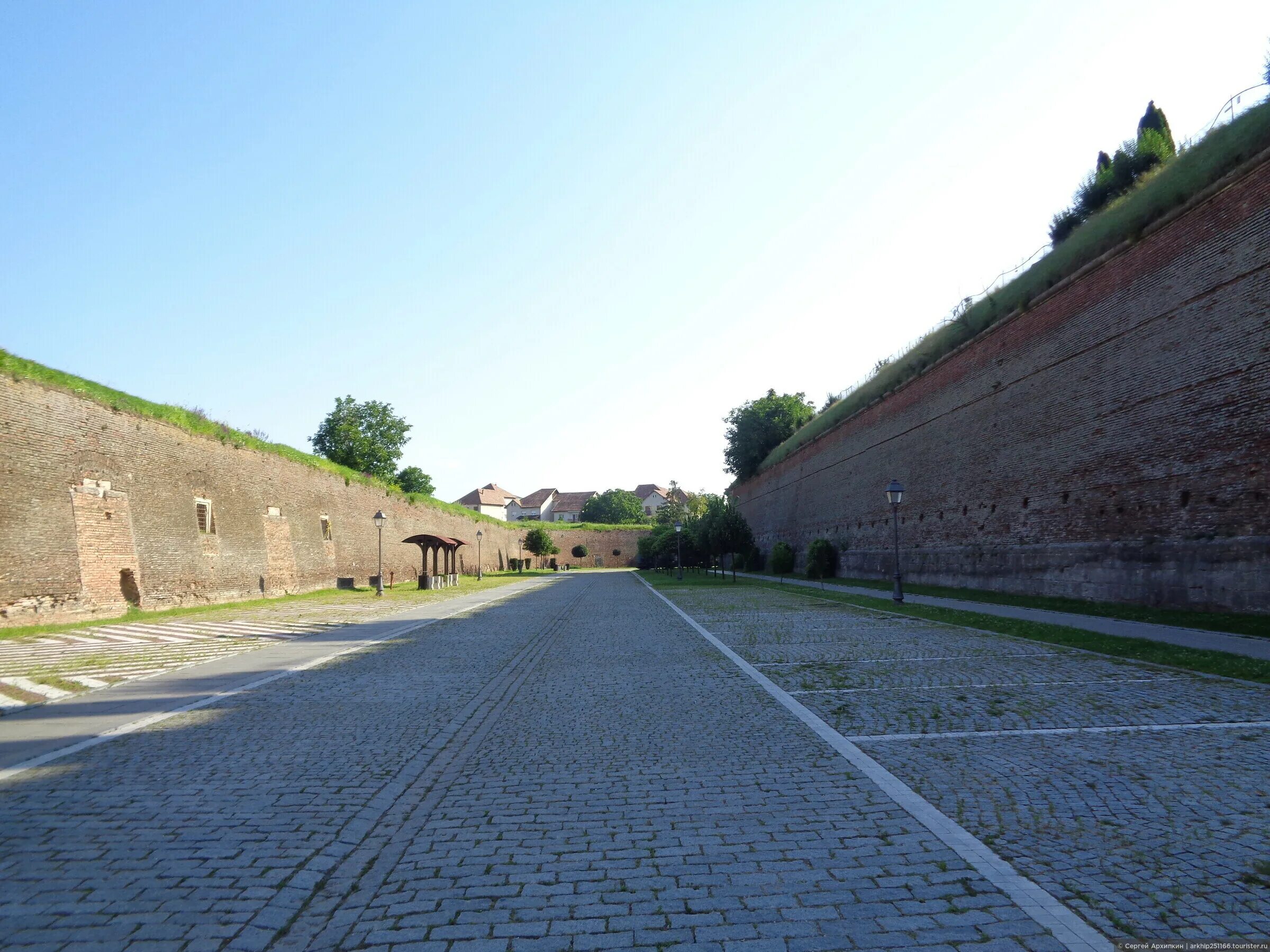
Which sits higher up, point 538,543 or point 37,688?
point 538,543

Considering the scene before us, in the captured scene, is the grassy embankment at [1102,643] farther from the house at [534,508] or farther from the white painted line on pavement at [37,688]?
the house at [534,508]

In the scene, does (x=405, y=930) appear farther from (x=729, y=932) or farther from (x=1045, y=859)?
(x=1045, y=859)

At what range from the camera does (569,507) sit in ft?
469

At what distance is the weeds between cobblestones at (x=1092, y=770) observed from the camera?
3.46 metres

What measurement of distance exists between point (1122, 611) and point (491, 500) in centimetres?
12442

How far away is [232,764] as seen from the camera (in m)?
5.97

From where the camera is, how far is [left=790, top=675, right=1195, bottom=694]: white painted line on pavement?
8562 millimetres

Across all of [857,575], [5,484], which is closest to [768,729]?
[5,484]

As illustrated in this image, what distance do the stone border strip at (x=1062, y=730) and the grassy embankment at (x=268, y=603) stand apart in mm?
15751

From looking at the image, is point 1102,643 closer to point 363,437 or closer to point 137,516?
point 137,516

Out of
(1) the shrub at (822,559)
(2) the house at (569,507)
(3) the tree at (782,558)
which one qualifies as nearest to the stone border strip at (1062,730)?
(1) the shrub at (822,559)

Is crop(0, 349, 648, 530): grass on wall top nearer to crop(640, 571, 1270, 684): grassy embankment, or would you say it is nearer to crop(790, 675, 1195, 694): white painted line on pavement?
crop(790, 675, 1195, 694): white painted line on pavement

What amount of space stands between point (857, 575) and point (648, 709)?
27874mm

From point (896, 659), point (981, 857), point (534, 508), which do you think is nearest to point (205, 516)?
point (896, 659)
